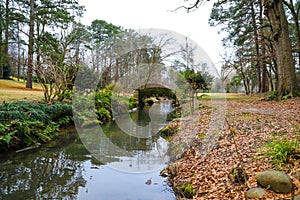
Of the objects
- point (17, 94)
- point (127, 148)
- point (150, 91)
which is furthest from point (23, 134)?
point (150, 91)

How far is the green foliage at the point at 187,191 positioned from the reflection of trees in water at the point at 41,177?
1490 mm

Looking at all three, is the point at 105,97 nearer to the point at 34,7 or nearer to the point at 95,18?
the point at 34,7

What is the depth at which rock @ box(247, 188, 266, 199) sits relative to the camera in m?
2.22

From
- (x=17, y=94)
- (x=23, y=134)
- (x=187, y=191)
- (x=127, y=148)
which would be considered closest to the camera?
(x=187, y=191)

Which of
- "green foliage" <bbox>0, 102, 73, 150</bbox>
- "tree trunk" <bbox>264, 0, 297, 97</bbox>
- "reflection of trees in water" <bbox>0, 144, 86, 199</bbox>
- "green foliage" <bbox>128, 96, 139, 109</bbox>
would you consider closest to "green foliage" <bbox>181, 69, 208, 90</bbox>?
"tree trunk" <bbox>264, 0, 297, 97</bbox>

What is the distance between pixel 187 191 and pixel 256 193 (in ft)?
3.08

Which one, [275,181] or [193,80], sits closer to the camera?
[275,181]

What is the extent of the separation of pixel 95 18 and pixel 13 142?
21752 millimetres

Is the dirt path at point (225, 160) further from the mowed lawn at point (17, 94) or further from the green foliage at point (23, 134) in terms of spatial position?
the mowed lawn at point (17, 94)

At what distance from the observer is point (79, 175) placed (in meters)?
3.70

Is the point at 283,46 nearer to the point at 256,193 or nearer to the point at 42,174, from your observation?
the point at 256,193

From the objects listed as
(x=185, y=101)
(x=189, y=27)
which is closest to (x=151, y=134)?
(x=185, y=101)

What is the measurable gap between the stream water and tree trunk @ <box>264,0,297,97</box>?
6841 millimetres

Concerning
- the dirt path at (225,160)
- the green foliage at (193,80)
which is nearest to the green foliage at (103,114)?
the green foliage at (193,80)
